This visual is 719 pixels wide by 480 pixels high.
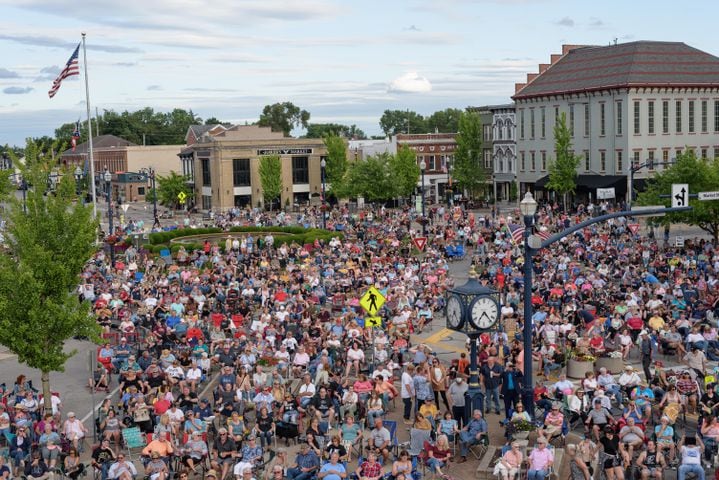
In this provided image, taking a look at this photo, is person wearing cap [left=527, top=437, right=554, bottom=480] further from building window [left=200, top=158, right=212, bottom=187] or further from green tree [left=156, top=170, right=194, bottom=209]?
green tree [left=156, top=170, right=194, bottom=209]

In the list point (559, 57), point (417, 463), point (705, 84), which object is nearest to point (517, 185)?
point (559, 57)

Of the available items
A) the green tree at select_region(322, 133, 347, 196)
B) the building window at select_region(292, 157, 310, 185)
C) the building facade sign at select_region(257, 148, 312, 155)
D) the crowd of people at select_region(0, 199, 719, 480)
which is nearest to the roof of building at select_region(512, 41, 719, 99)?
the green tree at select_region(322, 133, 347, 196)

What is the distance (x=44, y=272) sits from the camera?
66.1ft

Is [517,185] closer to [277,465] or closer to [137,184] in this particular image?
[137,184]

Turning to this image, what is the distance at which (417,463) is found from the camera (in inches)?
671

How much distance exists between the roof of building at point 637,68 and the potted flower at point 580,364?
50.8 m

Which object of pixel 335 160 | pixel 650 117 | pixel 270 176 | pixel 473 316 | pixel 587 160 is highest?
pixel 650 117

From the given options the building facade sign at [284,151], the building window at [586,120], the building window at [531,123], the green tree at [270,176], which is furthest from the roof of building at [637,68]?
the building facade sign at [284,151]

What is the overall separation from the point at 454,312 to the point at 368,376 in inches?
161

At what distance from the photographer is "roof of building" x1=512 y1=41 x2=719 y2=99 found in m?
70.9

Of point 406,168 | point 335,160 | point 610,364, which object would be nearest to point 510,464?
point 610,364

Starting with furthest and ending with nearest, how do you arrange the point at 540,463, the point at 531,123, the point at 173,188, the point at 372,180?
1. the point at 173,188
2. the point at 372,180
3. the point at 531,123
4. the point at 540,463

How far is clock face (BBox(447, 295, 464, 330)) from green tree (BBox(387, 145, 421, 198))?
66.7 m

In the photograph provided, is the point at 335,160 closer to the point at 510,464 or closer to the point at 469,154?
the point at 469,154
